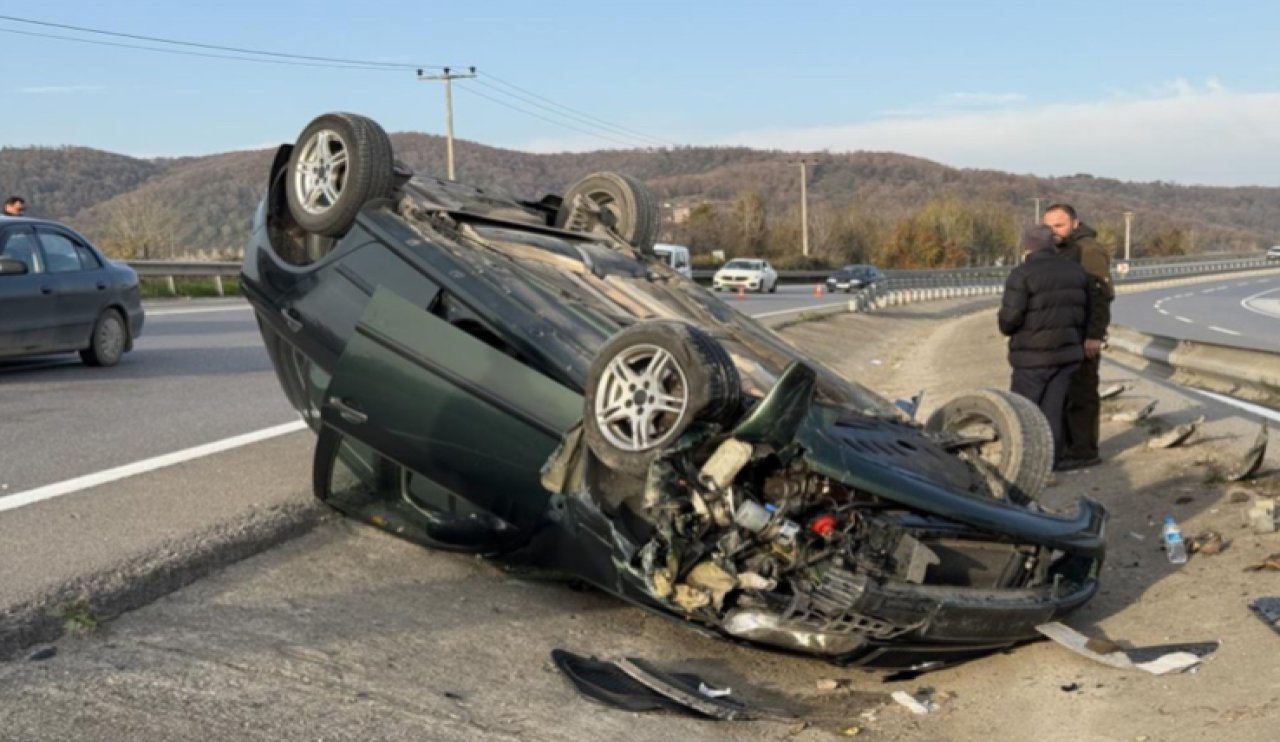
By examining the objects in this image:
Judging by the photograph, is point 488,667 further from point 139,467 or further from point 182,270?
point 182,270

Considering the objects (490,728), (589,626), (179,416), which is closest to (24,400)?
(179,416)

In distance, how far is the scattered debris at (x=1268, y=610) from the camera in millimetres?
5301

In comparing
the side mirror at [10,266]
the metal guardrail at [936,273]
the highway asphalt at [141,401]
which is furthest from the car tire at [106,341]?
the metal guardrail at [936,273]

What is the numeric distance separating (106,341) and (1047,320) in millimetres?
8415

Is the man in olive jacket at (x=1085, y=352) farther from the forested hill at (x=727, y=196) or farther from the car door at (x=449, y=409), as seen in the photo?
the forested hill at (x=727, y=196)

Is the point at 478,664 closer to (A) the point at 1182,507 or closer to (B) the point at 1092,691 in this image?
(B) the point at 1092,691

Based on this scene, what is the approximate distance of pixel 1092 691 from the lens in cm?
503

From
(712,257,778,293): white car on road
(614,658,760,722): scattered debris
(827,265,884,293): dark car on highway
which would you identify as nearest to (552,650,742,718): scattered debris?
(614,658,760,722): scattered debris

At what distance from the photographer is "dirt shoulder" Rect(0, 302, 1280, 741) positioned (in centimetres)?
416

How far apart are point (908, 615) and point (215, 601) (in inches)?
98.9

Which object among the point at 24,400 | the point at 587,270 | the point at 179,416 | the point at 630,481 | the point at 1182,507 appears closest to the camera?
the point at 630,481

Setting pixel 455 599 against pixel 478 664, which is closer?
pixel 478 664

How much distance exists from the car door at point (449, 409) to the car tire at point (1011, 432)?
6.05 ft

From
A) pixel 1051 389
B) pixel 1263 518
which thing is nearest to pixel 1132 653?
pixel 1263 518
